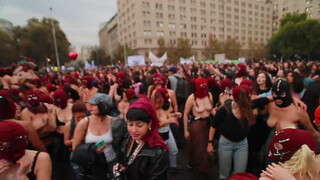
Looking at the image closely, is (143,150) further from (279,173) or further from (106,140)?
(279,173)

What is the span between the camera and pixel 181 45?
55.4 m

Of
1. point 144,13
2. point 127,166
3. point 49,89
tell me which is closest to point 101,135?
point 127,166

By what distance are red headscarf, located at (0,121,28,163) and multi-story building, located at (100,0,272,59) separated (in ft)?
209

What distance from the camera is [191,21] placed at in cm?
7325

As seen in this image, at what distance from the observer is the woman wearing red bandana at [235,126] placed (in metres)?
2.95

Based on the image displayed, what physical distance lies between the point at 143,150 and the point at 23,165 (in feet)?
3.54

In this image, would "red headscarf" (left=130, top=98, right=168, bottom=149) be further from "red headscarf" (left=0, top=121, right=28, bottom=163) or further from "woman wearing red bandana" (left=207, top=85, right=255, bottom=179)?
"woman wearing red bandana" (left=207, top=85, right=255, bottom=179)

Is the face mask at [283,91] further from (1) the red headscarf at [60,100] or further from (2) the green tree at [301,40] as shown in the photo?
(2) the green tree at [301,40]

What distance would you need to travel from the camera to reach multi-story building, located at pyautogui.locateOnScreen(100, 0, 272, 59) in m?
64.6

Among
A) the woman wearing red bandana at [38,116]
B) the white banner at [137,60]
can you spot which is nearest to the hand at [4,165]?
the woman wearing red bandana at [38,116]

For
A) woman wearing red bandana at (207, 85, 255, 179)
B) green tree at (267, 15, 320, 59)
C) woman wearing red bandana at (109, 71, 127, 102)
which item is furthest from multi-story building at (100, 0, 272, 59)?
woman wearing red bandana at (207, 85, 255, 179)

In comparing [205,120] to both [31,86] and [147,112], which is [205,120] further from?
[31,86]

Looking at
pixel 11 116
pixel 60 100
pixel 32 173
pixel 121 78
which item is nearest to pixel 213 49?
pixel 121 78

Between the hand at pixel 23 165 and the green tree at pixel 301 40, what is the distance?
158 ft
